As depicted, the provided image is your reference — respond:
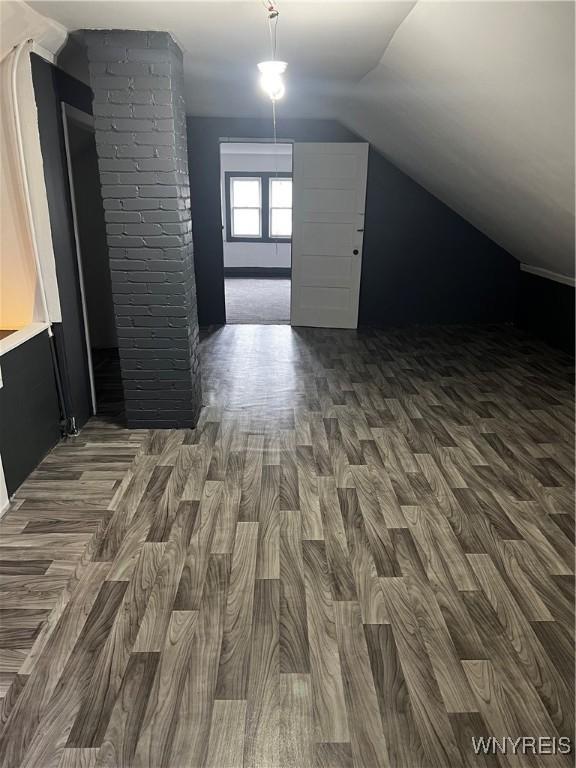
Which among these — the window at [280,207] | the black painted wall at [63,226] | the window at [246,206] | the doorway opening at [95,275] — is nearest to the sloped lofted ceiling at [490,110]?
the black painted wall at [63,226]

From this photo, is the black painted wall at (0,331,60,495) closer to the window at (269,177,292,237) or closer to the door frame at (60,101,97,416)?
the door frame at (60,101,97,416)

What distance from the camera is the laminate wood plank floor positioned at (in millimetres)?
1646

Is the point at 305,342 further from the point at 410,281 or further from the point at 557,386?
the point at 557,386

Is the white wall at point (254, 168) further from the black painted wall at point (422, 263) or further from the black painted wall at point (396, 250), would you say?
the black painted wall at point (422, 263)

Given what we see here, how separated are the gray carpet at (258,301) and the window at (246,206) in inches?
41.7

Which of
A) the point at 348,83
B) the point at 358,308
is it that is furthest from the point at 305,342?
the point at 348,83

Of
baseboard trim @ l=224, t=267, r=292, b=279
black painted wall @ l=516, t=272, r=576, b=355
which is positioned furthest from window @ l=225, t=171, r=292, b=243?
black painted wall @ l=516, t=272, r=576, b=355

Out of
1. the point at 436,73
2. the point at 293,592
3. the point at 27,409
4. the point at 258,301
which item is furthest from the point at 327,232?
the point at 293,592

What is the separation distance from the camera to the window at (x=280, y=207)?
407 inches

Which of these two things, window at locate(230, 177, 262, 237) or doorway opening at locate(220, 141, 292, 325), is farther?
window at locate(230, 177, 262, 237)

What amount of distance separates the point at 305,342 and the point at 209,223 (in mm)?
1969

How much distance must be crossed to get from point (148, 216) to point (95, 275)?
229 centimetres

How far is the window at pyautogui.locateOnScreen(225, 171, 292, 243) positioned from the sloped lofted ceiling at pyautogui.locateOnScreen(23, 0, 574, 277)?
536cm

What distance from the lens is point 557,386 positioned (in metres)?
4.55
